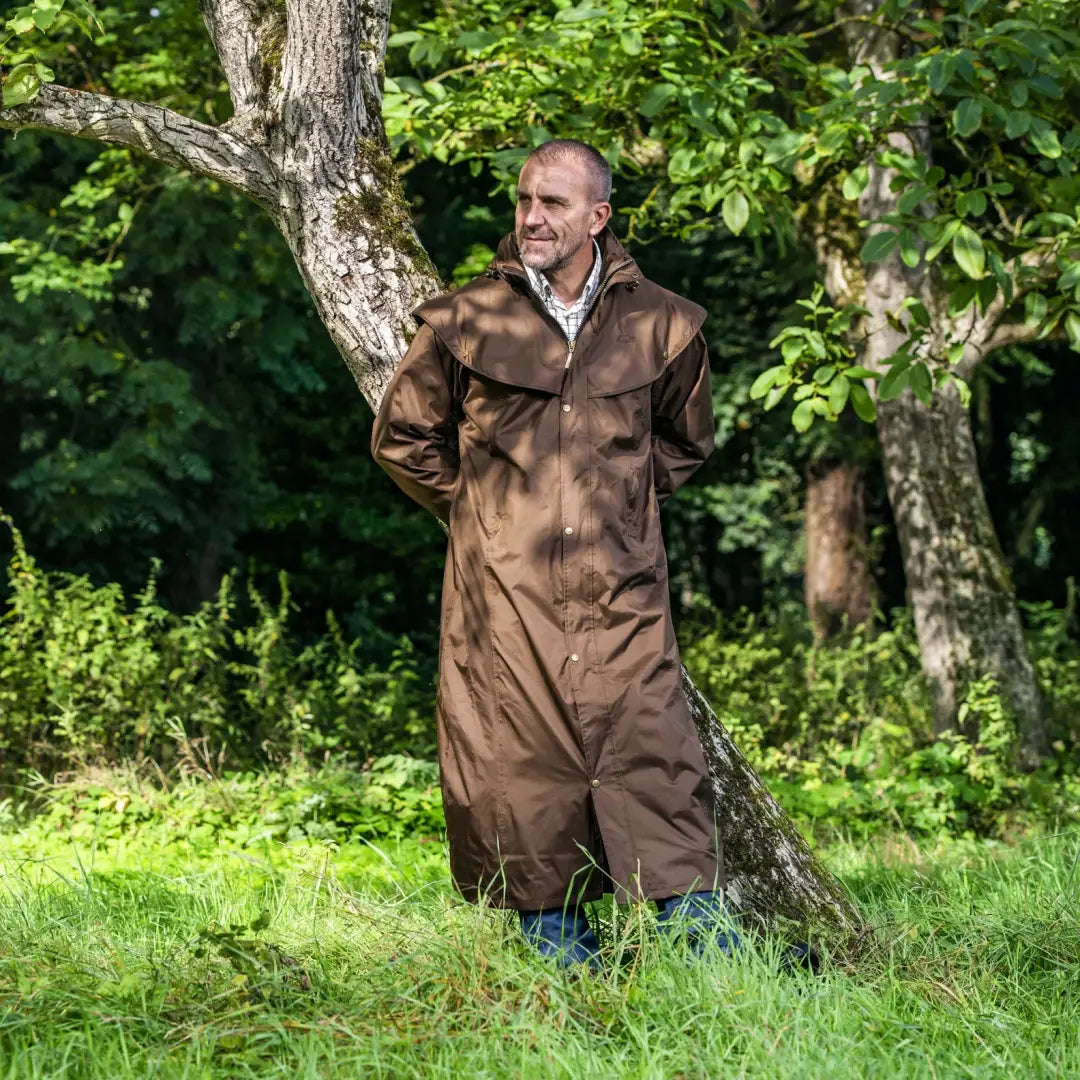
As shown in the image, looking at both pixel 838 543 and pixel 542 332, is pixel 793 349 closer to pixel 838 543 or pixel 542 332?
pixel 542 332

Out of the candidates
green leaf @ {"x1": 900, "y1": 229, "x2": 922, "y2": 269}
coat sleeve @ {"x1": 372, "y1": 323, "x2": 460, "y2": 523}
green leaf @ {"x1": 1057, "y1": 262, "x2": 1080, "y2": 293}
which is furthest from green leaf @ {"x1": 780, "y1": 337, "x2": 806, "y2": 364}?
coat sleeve @ {"x1": 372, "y1": 323, "x2": 460, "y2": 523}

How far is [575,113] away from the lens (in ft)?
21.9

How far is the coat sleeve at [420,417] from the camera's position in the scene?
3.59 meters

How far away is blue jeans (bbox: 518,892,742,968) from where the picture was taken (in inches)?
135

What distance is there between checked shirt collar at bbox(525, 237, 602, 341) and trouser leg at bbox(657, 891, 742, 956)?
4.68 feet

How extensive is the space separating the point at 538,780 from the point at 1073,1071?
133cm

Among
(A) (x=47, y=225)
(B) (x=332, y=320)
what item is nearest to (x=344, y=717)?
(A) (x=47, y=225)

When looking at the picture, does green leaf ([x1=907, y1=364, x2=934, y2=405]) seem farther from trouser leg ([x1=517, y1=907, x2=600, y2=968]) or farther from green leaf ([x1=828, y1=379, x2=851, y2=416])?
trouser leg ([x1=517, y1=907, x2=600, y2=968])

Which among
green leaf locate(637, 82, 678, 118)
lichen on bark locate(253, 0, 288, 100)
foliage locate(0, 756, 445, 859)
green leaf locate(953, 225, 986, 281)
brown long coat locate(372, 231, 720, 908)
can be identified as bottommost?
foliage locate(0, 756, 445, 859)

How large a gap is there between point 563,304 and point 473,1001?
5.65ft

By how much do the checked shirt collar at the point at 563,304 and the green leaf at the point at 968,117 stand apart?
1.95 metres

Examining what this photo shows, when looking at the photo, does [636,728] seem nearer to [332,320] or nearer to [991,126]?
[332,320]

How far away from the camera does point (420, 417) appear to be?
3.60 metres

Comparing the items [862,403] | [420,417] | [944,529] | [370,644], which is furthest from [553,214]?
[370,644]
